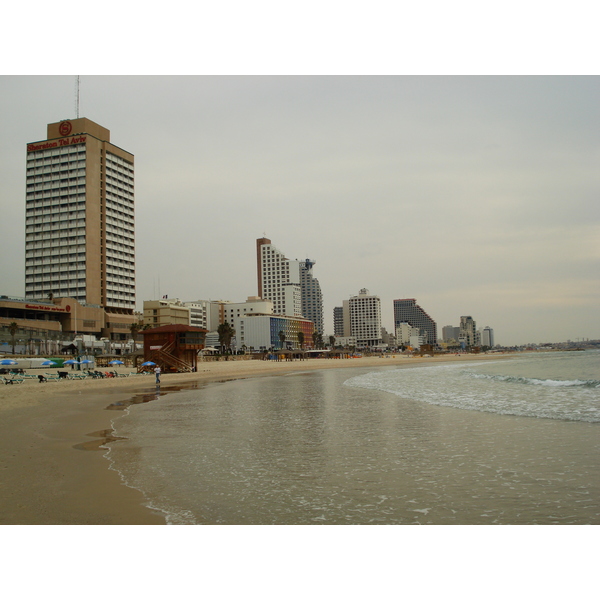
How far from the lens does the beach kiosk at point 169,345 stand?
50906 mm

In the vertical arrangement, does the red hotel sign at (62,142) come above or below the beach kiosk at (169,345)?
above

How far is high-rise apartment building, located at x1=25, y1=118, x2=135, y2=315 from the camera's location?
115 meters

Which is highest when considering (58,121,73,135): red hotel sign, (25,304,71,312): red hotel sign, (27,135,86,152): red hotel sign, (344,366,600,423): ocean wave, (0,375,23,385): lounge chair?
(58,121,73,135): red hotel sign

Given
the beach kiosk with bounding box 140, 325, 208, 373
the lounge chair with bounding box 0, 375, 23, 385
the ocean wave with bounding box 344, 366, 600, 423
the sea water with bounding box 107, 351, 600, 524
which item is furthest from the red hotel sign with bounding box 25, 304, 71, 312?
the ocean wave with bounding box 344, 366, 600, 423

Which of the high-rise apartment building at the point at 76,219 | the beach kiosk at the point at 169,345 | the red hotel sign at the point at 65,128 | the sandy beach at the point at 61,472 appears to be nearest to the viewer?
the sandy beach at the point at 61,472

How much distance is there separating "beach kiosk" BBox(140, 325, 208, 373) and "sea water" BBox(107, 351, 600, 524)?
31469 millimetres

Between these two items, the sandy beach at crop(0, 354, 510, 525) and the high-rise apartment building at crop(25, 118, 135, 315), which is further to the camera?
the high-rise apartment building at crop(25, 118, 135, 315)

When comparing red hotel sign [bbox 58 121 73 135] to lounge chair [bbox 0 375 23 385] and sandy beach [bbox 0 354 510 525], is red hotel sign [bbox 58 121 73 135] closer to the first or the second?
lounge chair [bbox 0 375 23 385]

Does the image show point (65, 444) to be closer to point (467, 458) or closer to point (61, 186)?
point (467, 458)

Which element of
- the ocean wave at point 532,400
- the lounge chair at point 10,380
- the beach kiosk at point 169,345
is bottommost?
the ocean wave at point 532,400

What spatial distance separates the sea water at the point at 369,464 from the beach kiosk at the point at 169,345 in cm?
3147

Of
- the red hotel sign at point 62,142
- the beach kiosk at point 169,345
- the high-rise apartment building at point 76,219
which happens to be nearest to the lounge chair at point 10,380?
the beach kiosk at point 169,345

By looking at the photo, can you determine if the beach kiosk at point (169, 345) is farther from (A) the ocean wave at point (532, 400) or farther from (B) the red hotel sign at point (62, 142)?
(B) the red hotel sign at point (62, 142)
